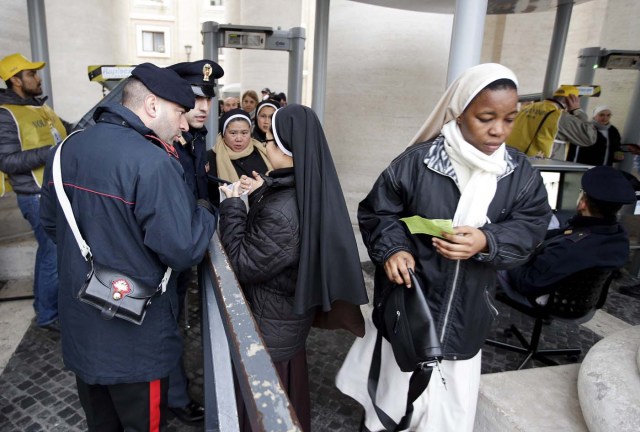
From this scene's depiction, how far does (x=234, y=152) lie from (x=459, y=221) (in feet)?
8.00

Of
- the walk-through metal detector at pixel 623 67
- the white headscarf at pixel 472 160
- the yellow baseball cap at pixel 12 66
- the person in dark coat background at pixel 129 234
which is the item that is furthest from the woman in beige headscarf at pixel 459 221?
the walk-through metal detector at pixel 623 67

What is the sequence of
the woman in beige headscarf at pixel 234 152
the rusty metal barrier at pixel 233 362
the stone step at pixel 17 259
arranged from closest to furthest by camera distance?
1. the rusty metal barrier at pixel 233 362
2. the woman in beige headscarf at pixel 234 152
3. the stone step at pixel 17 259

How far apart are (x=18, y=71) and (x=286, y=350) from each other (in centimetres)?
316

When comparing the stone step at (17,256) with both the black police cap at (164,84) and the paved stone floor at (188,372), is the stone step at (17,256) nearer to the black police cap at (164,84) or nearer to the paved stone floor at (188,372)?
the paved stone floor at (188,372)

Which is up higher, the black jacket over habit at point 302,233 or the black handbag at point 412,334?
the black jacket over habit at point 302,233

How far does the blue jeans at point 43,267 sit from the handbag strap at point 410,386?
2747 millimetres

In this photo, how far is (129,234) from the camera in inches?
65.2

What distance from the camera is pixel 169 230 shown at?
1.61 m

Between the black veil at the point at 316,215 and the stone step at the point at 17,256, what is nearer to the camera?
the black veil at the point at 316,215

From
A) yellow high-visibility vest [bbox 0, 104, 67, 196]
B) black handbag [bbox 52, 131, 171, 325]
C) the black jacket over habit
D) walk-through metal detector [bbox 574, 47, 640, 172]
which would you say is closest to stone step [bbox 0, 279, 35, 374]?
yellow high-visibility vest [bbox 0, 104, 67, 196]

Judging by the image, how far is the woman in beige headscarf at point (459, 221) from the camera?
1.75 meters

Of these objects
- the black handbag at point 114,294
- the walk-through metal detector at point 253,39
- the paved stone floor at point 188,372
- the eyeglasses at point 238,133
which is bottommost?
the paved stone floor at point 188,372

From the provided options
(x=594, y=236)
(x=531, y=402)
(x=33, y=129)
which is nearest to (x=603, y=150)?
(x=594, y=236)

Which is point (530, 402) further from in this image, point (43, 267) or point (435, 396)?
point (43, 267)
